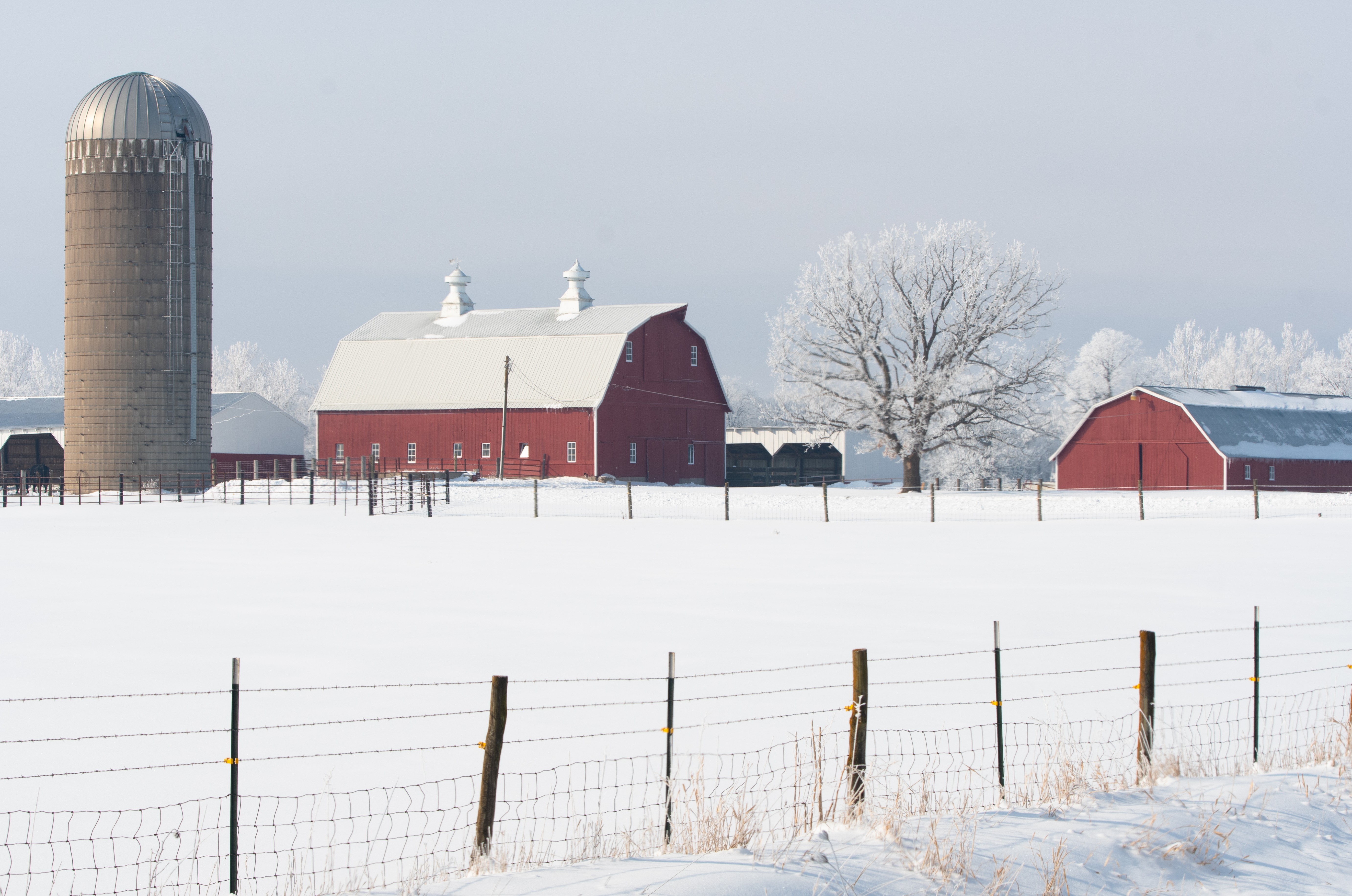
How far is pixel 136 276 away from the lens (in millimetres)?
49938

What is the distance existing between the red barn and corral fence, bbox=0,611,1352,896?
1724 inches

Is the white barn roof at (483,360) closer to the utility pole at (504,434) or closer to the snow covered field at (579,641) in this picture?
the utility pole at (504,434)

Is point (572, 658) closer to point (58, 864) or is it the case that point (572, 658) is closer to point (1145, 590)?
point (58, 864)

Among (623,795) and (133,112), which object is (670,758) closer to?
(623,795)

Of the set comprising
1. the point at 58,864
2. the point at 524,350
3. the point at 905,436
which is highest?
the point at 524,350

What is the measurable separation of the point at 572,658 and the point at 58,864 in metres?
6.56

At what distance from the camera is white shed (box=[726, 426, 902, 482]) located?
8012 centimetres

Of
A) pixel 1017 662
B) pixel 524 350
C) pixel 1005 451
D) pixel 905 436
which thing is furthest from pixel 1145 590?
pixel 1005 451

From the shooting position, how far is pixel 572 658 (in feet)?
44.2

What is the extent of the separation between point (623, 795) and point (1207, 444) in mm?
45915

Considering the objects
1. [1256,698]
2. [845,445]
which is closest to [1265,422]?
[845,445]

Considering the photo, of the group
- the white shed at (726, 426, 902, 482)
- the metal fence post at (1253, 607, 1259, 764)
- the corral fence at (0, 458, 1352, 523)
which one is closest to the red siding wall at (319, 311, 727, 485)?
the corral fence at (0, 458, 1352, 523)

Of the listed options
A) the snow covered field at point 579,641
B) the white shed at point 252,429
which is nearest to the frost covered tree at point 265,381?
the white shed at point 252,429

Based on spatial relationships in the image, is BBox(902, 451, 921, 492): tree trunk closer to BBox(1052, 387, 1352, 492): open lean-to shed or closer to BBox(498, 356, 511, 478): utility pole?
BBox(1052, 387, 1352, 492): open lean-to shed
